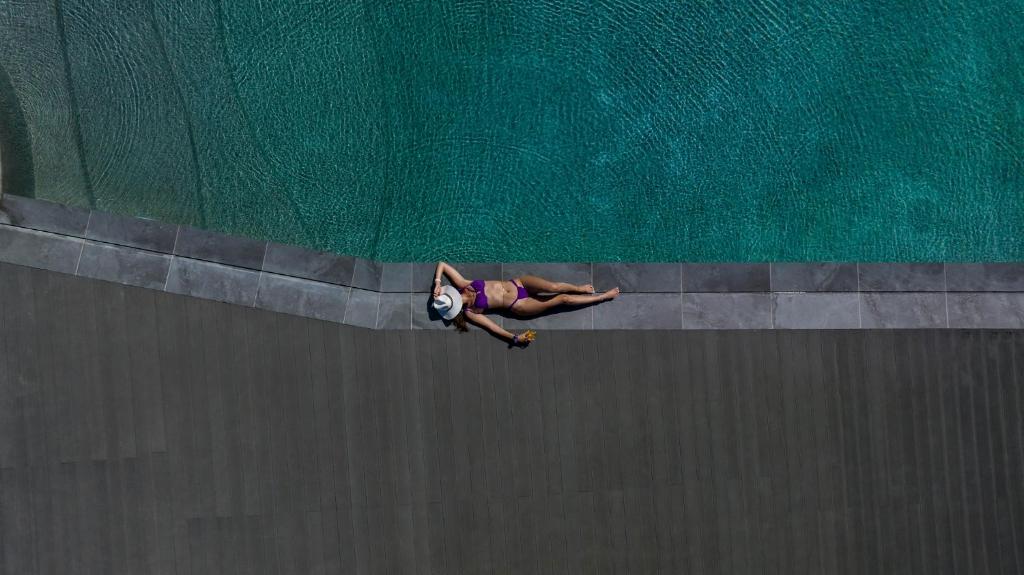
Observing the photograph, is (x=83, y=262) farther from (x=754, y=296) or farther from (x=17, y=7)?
(x=754, y=296)

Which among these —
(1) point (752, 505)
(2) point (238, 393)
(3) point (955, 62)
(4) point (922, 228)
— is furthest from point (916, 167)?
(2) point (238, 393)

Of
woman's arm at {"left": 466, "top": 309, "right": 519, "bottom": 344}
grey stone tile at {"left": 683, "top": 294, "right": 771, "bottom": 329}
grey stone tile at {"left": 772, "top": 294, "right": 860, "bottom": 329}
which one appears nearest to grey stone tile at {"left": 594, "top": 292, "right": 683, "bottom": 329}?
grey stone tile at {"left": 683, "top": 294, "right": 771, "bottom": 329}

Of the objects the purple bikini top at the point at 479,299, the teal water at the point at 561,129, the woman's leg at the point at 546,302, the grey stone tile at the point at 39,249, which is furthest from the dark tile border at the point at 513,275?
the teal water at the point at 561,129

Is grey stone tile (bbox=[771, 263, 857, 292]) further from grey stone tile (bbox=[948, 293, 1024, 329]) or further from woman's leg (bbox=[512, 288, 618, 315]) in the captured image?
woman's leg (bbox=[512, 288, 618, 315])

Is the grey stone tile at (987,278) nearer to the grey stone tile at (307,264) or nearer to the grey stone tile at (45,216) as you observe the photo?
the grey stone tile at (307,264)

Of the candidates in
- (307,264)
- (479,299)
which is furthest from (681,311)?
(307,264)

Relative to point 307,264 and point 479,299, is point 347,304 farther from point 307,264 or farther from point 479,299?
point 479,299

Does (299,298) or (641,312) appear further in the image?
(641,312)
